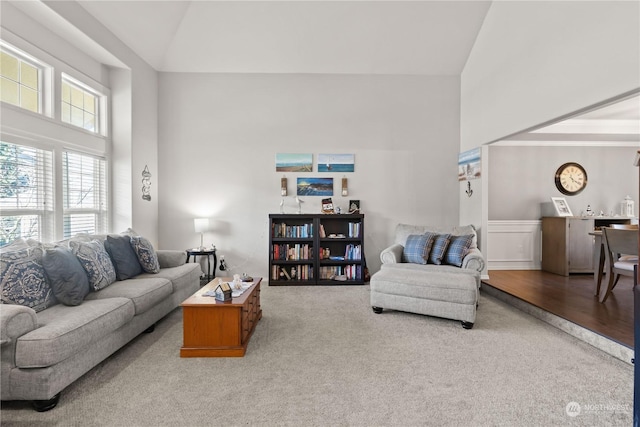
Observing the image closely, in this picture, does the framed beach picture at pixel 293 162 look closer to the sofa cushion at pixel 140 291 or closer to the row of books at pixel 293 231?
the row of books at pixel 293 231

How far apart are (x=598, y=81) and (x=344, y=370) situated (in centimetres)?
336

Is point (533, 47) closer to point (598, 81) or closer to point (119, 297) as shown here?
point (598, 81)

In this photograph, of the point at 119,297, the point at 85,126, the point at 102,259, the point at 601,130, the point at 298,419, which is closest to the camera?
the point at 298,419

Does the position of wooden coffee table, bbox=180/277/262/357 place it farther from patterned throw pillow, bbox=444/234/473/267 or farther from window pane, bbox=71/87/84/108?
window pane, bbox=71/87/84/108

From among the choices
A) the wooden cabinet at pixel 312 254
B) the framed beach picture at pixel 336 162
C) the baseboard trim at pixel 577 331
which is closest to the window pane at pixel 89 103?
the wooden cabinet at pixel 312 254

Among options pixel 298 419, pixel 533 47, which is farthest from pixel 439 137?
pixel 298 419

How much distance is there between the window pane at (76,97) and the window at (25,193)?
35.1 inches

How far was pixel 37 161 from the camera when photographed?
3461 mm

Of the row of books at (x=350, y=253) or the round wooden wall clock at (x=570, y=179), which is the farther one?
the round wooden wall clock at (x=570, y=179)

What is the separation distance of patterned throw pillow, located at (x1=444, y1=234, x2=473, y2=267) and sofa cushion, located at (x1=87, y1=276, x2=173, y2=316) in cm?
346

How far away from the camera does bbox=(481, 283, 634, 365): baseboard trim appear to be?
8.93ft

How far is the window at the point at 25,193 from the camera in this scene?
3.13 meters

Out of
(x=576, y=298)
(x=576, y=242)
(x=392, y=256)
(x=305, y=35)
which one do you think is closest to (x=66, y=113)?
(x=305, y=35)

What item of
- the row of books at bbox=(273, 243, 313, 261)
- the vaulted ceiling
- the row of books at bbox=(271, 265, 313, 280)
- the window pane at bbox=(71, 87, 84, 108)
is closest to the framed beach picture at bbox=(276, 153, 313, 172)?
the row of books at bbox=(273, 243, 313, 261)
